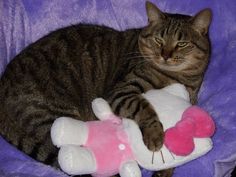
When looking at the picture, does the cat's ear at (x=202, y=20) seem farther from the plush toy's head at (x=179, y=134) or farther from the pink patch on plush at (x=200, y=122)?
the pink patch on plush at (x=200, y=122)

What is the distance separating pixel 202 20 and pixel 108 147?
76cm

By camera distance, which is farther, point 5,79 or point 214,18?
point 214,18

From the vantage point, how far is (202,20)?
1978mm

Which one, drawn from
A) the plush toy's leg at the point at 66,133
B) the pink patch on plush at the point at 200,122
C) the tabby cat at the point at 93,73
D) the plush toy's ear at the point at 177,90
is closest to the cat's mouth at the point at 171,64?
the tabby cat at the point at 93,73

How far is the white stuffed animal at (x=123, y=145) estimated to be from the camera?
155 centimetres

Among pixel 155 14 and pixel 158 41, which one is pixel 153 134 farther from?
pixel 155 14

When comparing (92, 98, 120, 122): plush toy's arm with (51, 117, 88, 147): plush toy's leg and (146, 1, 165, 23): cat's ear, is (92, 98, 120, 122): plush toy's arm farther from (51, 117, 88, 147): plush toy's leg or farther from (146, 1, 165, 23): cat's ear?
(146, 1, 165, 23): cat's ear

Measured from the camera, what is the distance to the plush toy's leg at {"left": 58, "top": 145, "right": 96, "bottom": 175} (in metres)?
1.53

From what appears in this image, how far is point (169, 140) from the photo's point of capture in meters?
1.57

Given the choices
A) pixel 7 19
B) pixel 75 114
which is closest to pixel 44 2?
pixel 7 19

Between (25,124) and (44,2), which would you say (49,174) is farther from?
(44,2)

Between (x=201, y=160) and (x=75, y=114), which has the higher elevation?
(x=75, y=114)

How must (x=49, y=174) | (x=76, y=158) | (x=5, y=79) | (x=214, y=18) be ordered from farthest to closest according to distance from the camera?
1. (x=214, y=18)
2. (x=5, y=79)
3. (x=49, y=174)
4. (x=76, y=158)

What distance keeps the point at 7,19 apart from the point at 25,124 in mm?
794
